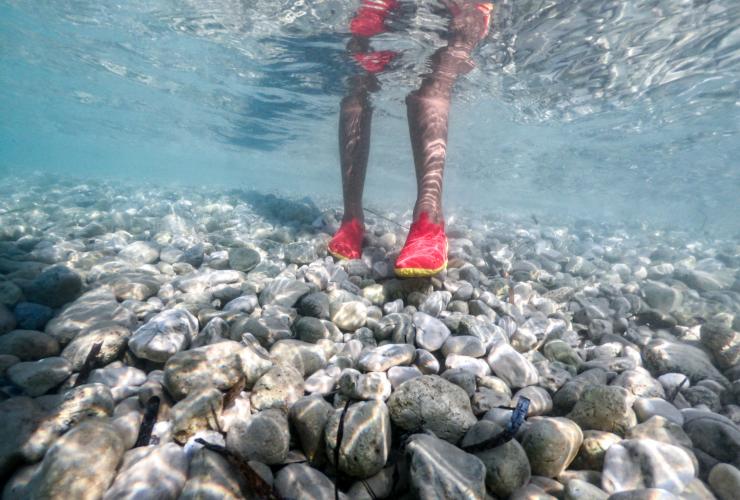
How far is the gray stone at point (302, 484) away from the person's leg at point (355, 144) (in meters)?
2.74

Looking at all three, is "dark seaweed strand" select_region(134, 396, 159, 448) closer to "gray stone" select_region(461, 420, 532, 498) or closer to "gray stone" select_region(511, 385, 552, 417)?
"gray stone" select_region(461, 420, 532, 498)

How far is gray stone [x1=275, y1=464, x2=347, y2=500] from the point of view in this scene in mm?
1450

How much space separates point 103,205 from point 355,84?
7921 mm

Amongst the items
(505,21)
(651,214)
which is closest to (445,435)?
(505,21)

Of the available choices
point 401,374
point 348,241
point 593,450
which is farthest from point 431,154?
point 593,450

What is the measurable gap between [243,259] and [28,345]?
2.03 meters

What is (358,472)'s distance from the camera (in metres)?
1.54

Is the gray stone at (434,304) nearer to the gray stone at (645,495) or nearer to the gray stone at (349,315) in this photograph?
the gray stone at (349,315)

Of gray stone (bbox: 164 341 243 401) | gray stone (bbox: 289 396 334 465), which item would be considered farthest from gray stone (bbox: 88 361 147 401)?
gray stone (bbox: 289 396 334 465)

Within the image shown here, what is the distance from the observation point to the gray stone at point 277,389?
6.29 ft

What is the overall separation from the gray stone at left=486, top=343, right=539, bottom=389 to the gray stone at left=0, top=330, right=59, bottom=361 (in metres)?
3.06

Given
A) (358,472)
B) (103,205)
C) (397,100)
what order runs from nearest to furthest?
(358,472)
(103,205)
(397,100)

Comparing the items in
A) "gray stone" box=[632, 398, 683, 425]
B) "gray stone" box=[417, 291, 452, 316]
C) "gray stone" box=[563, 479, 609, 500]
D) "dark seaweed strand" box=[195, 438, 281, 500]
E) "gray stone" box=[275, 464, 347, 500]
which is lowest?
"gray stone" box=[275, 464, 347, 500]

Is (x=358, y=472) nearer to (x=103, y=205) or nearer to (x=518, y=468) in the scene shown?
(x=518, y=468)
